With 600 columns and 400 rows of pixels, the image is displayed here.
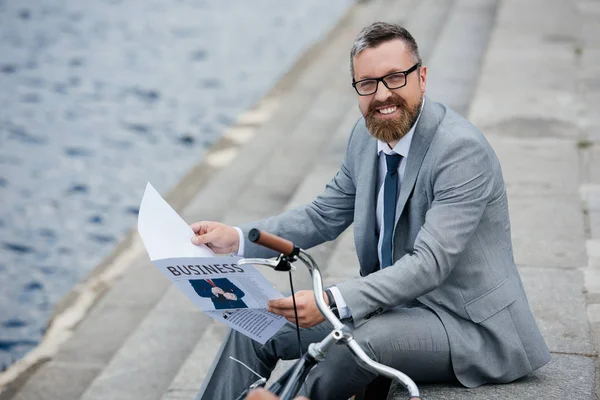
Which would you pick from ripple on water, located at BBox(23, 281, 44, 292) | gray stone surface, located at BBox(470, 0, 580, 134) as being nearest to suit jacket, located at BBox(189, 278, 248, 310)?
gray stone surface, located at BBox(470, 0, 580, 134)

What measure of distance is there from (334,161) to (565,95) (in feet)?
6.04

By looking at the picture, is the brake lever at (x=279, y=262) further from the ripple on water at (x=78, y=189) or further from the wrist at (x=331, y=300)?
the ripple on water at (x=78, y=189)

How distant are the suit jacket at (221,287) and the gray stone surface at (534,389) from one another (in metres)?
0.62

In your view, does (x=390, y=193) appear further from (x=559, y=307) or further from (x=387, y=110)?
(x=559, y=307)

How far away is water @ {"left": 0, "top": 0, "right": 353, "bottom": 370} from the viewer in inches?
302

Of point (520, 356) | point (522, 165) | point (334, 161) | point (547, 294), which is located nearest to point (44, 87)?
point (334, 161)

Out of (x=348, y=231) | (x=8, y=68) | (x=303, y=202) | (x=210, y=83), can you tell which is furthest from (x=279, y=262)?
(x=8, y=68)

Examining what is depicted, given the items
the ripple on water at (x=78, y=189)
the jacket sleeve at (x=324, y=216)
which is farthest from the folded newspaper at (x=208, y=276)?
the ripple on water at (x=78, y=189)

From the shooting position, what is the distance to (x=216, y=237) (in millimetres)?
2977

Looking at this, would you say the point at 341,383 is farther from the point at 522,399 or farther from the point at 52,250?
the point at 52,250

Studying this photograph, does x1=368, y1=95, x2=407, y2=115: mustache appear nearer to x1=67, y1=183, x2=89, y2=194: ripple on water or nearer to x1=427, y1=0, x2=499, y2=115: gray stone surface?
x1=427, y1=0, x2=499, y2=115: gray stone surface

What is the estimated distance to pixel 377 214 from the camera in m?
3.01

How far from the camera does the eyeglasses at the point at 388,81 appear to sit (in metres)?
2.75

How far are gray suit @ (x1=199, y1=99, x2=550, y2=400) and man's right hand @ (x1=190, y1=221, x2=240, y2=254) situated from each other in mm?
395
